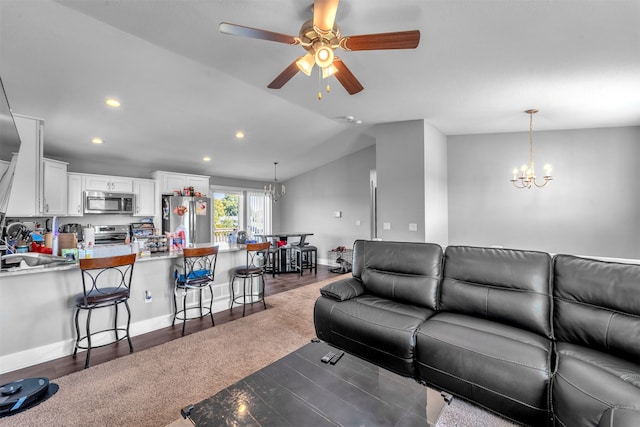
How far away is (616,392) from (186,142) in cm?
563

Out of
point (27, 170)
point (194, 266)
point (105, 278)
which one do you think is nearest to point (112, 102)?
point (27, 170)

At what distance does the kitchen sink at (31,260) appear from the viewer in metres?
2.41

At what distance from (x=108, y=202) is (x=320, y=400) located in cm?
547

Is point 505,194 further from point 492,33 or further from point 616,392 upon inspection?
point 616,392

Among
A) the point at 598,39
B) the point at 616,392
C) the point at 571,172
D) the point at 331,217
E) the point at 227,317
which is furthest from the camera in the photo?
the point at 331,217

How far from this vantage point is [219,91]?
3502 mm

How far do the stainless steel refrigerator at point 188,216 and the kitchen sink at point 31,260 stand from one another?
277 cm

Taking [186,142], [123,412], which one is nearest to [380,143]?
[186,142]

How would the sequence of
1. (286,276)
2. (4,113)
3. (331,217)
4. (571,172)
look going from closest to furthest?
(4,113), (571,172), (286,276), (331,217)

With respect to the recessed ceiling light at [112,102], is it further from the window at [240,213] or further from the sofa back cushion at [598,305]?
the sofa back cushion at [598,305]

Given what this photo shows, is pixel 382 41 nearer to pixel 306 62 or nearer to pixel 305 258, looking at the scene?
pixel 306 62

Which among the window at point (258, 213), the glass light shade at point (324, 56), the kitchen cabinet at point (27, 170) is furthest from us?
A: the window at point (258, 213)

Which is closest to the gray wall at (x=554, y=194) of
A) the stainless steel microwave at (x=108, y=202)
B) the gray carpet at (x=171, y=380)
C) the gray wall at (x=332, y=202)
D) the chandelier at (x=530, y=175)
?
the chandelier at (x=530, y=175)

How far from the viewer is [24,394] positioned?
187 cm
